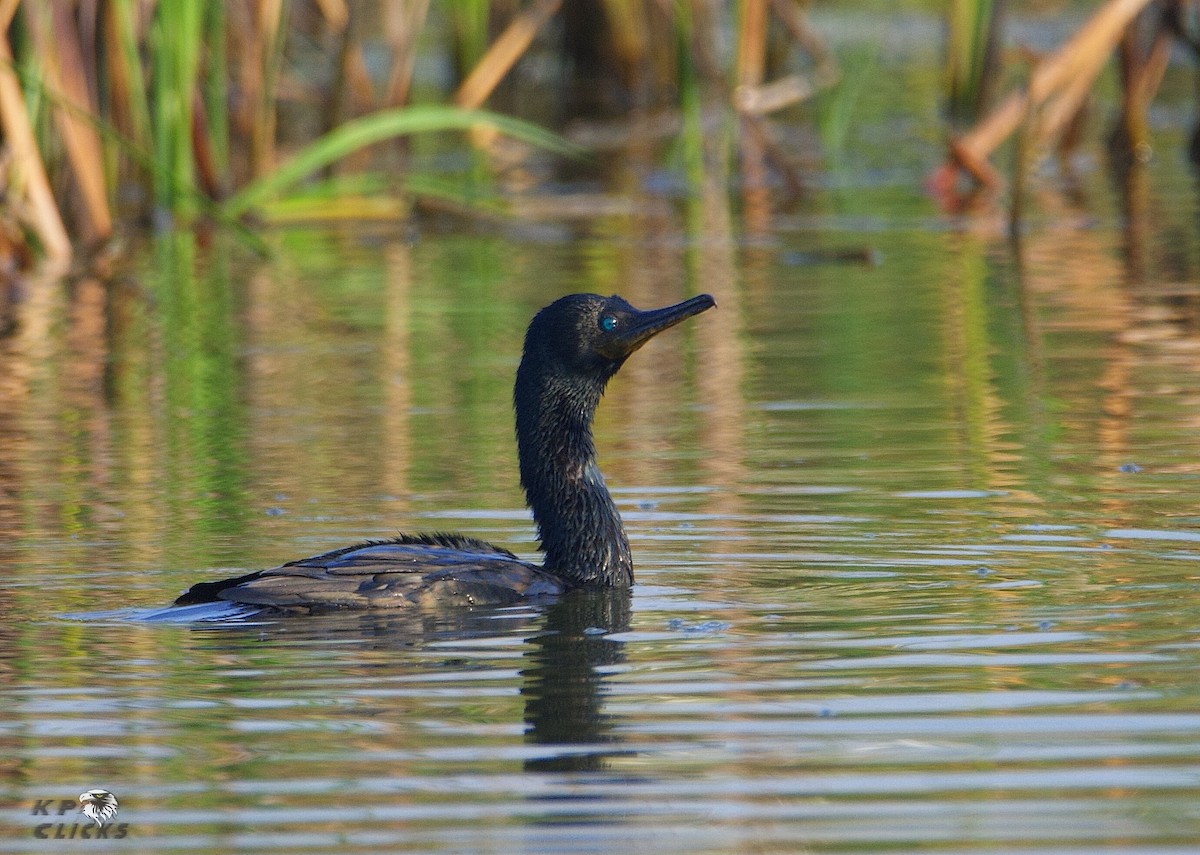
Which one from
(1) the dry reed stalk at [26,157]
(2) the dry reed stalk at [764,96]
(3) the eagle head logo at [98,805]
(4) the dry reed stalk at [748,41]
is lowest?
(3) the eagle head logo at [98,805]

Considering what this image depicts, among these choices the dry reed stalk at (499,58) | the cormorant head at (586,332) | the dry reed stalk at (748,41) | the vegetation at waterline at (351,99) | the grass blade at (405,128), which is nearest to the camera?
the cormorant head at (586,332)

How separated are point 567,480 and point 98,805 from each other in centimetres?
282

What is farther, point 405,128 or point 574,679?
point 405,128

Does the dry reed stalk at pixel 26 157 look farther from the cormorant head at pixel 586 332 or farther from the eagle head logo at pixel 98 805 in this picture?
the eagle head logo at pixel 98 805

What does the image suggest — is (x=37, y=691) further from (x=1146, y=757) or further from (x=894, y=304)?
(x=894, y=304)

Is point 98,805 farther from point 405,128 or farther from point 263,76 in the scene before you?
point 263,76

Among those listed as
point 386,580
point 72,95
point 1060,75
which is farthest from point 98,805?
point 1060,75

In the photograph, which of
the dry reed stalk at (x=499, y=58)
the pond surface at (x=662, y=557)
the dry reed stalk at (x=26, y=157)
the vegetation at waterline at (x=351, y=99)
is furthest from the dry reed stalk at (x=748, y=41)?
the dry reed stalk at (x=26, y=157)

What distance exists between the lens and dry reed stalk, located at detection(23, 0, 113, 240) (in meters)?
12.6

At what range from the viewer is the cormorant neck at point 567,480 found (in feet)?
22.7

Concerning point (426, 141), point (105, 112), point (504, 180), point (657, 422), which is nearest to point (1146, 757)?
point (657, 422)

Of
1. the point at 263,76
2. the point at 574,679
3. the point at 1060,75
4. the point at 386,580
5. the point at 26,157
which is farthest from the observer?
the point at 263,76

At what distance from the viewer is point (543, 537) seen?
280 inches

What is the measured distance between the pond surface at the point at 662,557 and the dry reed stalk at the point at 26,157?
16.0 inches
